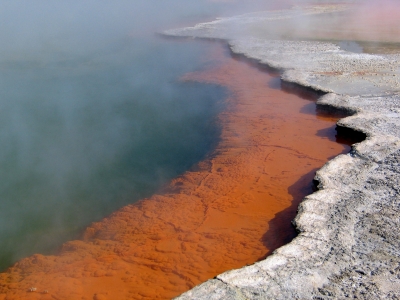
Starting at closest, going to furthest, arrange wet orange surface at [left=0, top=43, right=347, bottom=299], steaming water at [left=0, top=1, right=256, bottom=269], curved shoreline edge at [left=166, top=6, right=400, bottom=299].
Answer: curved shoreline edge at [left=166, top=6, right=400, bottom=299] → wet orange surface at [left=0, top=43, right=347, bottom=299] → steaming water at [left=0, top=1, right=256, bottom=269]

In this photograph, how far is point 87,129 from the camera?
6.66 metres

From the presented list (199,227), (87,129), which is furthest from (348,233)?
(87,129)

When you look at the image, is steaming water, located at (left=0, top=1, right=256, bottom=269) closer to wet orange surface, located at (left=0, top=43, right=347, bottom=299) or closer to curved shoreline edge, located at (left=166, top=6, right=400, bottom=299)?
wet orange surface, located at (left=0, top=43, right=347, bottom=299)

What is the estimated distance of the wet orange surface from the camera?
3201 mm

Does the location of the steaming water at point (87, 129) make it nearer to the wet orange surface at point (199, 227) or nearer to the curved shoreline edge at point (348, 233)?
the wet orange surface at point (199, 227)

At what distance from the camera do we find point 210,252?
338cm

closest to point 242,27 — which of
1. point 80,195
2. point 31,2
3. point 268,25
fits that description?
point 268,25

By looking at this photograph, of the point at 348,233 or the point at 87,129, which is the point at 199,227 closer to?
the point at 348,233

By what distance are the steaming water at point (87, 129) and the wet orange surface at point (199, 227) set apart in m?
0.35

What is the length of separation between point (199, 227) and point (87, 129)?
353 centimetres

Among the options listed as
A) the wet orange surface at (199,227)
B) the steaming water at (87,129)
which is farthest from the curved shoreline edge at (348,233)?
the steaming water at (87,129)

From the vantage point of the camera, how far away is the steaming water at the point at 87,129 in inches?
179

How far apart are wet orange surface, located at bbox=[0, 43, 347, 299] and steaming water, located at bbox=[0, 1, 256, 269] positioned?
354mm

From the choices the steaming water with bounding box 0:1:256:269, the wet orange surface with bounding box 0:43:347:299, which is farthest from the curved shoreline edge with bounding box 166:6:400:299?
the steaming water with bounding box 0:1:256:269
